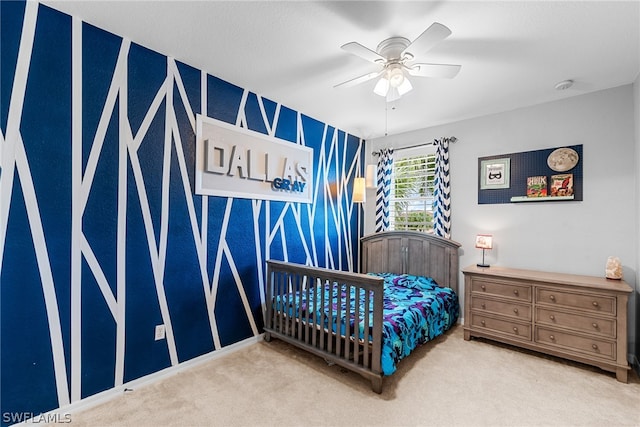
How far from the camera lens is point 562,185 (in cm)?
301

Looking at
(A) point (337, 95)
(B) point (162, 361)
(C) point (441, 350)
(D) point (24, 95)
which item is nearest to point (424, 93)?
(A) point (337, 95)

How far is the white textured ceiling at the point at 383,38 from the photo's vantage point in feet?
5.92

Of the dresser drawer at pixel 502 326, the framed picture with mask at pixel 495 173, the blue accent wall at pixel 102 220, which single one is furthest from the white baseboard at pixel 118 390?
the framed picture with mask at pixel 495 173

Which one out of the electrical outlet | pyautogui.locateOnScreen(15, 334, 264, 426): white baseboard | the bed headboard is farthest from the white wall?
the electrical outlet

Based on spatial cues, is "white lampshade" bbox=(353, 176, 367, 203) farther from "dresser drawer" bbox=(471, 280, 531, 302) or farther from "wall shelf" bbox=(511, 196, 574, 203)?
"wall shelf" bbox=(511, 196, 574, 203)

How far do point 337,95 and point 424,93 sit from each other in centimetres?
89

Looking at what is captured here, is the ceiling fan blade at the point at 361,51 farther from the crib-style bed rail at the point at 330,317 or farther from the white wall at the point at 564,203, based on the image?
the white wall at the point at 564,203

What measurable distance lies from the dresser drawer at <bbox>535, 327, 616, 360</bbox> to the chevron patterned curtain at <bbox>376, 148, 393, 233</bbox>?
2.18 m

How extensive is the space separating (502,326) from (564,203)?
144 centimetres

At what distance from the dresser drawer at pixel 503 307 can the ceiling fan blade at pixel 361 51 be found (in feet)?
8.33

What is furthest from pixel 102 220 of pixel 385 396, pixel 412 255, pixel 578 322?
pixel 578 322

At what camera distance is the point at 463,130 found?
3.69m

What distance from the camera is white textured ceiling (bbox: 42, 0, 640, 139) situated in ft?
5.92

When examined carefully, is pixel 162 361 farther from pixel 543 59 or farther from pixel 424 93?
pixel 543 59
